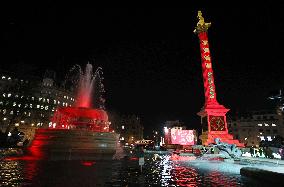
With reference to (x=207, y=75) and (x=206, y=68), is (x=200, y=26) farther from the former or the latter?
(x=207, y=75)

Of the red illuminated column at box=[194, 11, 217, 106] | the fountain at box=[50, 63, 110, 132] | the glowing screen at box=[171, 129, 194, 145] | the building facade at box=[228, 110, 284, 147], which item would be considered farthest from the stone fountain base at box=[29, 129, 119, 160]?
the building facade at box=[228, 110, 284, 147]

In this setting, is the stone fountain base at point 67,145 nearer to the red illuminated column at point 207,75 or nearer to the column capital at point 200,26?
the red illuminated column at point 207,75

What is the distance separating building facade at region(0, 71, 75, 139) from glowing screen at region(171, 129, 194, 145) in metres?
50.0

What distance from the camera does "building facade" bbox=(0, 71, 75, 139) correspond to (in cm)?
8344

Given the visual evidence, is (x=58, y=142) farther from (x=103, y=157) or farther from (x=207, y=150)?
(x=207, y=150)

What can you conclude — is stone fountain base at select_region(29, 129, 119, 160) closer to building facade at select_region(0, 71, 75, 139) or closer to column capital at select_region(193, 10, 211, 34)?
column capital at select_region(193, 10, 211, 34)

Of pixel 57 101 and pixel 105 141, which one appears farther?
pixel 57 101

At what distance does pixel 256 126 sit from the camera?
303ft

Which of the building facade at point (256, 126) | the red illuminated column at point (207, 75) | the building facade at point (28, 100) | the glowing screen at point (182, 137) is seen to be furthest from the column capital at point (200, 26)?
the building facade at point (28, 100)

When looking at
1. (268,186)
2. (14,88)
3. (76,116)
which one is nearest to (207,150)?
→ (76,116)

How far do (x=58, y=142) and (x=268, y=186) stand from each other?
2066 centimetres

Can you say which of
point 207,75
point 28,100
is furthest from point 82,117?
point 28,100

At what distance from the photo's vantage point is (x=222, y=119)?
149ft

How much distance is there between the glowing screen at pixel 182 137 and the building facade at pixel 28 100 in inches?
1969
